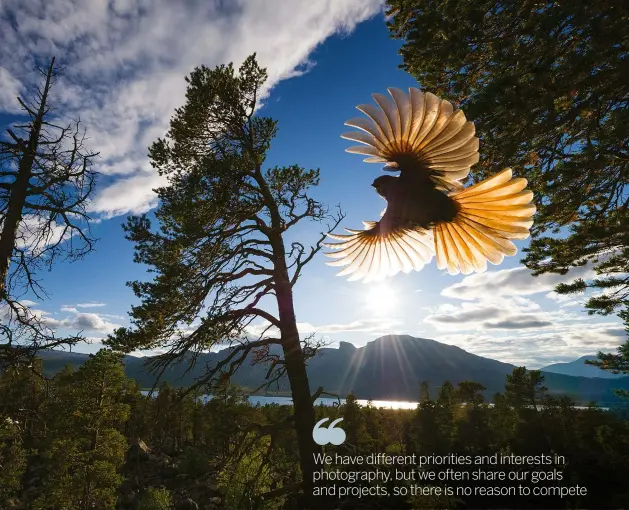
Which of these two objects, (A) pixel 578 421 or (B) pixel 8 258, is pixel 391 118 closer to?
(B) pixel 8 258

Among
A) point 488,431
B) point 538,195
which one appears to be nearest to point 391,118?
point 538,195

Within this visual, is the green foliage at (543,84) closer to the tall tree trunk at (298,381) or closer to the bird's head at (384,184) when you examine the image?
the bird's head at (384,184)

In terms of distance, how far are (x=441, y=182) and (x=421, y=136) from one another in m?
0.45

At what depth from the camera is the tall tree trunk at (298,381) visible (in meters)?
6.44

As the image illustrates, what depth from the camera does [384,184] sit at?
2850 mm

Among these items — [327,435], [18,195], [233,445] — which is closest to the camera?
[18,195]

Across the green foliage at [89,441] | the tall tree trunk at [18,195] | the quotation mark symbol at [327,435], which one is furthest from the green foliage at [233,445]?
the tall tree trunk at [18,195]

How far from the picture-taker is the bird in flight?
257 cm

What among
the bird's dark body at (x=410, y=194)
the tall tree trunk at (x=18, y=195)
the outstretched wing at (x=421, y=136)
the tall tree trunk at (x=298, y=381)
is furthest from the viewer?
the tall tree trunk at (x=298, y=381)

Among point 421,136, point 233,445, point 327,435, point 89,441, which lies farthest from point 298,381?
point 89,441

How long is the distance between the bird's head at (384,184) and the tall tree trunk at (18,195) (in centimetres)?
560

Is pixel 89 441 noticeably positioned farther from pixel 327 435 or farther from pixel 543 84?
pixel 543 84

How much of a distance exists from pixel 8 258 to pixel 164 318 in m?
2.62

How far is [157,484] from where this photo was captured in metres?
35.4
